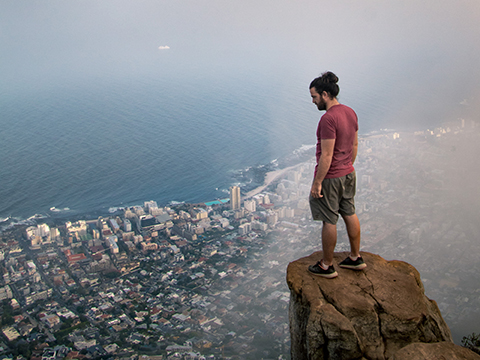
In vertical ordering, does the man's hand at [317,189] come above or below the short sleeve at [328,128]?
below

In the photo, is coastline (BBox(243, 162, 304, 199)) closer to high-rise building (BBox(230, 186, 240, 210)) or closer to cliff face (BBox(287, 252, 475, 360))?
high-rise building (BBox(230, 186, 240, 210))

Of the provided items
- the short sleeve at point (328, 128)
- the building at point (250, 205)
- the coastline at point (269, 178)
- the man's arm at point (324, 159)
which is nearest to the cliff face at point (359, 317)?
the man's arm at point (324, 159)

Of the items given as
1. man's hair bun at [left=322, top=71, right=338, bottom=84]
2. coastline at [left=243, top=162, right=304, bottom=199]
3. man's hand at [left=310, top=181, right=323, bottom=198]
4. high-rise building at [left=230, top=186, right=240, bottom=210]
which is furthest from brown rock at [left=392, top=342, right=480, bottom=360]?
Answer: coastline at [left=243, top=162, right=304, bottom=199]

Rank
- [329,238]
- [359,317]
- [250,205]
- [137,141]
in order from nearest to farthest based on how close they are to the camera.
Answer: [359,317] → [329,238] → [250,205] → [137,141]

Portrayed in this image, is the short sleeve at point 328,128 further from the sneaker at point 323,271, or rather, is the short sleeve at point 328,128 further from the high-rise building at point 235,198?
the high-rise building at point 235,198

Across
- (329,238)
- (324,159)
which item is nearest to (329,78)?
(324,159)

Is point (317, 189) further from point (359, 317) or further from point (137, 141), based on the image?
point (137, 141)

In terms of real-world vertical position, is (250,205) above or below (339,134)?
below

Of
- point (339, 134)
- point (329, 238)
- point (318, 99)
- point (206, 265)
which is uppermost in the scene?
point (318, 99)

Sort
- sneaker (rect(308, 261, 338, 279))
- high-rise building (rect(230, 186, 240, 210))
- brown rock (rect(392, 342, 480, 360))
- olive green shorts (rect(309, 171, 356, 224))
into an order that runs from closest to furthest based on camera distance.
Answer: brown rock (rect(392, 342, 480, 360))
olive green shorts (rect(309, 171, 356, 224))
sneaker (rect(308, 261, 338, 279))
high-rise building (rect(230, 186, 240, 210))
